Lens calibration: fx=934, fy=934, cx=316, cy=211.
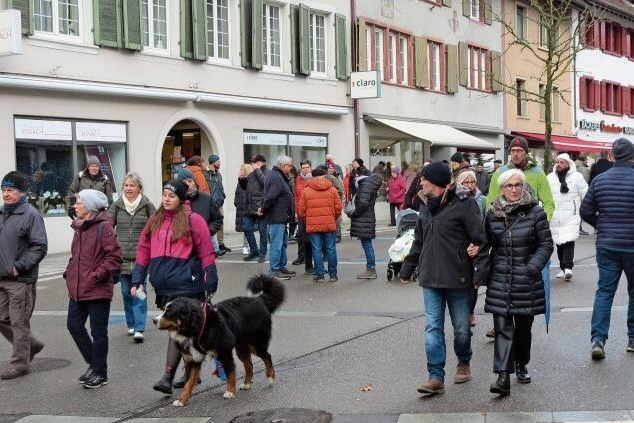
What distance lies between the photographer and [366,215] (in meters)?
13.9

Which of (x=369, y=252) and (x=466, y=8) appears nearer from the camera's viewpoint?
(x=369, y=252)

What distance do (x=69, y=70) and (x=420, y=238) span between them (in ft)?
44.8

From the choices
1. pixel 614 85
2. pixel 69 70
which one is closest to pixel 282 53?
pixel 69 70

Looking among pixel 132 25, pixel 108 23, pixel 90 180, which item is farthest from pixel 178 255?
pixel 132 25

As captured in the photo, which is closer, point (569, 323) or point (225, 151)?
point (569, 323)

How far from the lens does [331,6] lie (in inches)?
1065

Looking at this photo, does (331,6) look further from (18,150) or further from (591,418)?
(591,418)

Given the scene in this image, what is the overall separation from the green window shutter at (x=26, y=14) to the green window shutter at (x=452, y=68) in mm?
18536

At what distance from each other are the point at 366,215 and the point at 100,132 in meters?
8.18

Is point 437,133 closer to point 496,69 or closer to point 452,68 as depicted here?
point 452,68

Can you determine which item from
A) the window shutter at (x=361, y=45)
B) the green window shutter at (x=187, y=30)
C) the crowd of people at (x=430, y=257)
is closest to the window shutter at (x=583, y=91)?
the window shutter at (x=361, y=45)

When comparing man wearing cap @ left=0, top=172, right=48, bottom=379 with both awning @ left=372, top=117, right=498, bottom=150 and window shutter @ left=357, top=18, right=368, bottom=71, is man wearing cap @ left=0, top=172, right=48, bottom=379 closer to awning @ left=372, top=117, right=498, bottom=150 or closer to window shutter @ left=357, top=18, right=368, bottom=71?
window shutter @ left=357, top=18, right=368, bottom=71

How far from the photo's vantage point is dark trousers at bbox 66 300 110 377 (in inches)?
297

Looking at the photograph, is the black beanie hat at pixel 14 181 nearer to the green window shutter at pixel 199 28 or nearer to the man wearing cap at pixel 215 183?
the man wearing cap at pixel 215 183
